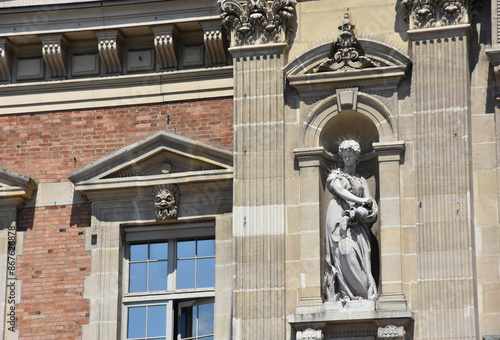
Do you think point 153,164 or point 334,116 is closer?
point 334,116

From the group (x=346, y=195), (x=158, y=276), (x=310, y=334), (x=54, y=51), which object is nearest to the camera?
(x=310, y=334)

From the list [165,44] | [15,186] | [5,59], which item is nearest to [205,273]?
[15,186]

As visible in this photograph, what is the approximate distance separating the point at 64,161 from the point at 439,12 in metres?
6.16

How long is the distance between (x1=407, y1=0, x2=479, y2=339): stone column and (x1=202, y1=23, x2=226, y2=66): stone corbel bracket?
3333 mm

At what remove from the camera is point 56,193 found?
23.6 meters

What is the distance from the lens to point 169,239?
23.1m

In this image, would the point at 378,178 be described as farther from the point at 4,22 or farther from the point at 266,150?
the point at 4,22

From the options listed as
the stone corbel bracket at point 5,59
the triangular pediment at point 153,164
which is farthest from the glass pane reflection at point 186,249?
the stone corbel bracket at point 5,59

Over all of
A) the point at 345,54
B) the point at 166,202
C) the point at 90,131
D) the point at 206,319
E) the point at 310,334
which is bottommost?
the point at 310,334

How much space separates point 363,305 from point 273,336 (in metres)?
1.25

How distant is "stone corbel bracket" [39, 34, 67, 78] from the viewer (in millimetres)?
24156

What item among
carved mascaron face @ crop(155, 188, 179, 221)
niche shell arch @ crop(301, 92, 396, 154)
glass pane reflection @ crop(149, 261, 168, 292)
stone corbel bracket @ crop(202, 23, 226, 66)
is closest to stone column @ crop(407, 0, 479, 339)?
niche shell arch @ crop(301, 92, 396, 154)

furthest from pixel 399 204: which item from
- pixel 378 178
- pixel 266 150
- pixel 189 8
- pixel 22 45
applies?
pixel 22 45

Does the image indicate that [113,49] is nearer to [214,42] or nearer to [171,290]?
[214,42]
